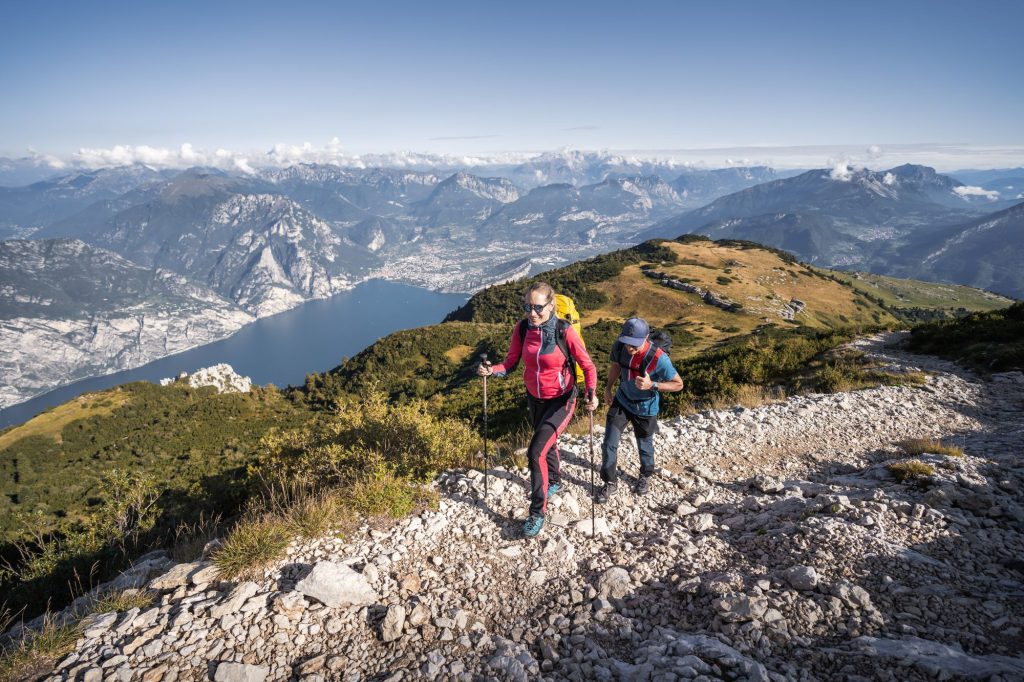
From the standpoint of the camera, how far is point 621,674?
137 inches

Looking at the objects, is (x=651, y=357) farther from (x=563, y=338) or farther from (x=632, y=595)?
(x=632, y=595)

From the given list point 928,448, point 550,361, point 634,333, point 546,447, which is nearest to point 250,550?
point 546,447

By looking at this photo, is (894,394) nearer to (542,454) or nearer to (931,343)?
(931,343)

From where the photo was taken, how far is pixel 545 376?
237 inches

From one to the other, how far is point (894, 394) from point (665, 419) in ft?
→ 18.5

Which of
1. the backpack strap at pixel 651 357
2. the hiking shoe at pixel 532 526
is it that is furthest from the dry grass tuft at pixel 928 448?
the hiking shoe at pixel 532 526

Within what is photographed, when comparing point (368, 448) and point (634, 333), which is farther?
point (368, 448)

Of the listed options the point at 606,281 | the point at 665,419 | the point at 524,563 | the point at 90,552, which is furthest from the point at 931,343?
the point at 606,281

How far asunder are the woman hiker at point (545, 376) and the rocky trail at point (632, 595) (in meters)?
0.65

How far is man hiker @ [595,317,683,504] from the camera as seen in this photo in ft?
21.4

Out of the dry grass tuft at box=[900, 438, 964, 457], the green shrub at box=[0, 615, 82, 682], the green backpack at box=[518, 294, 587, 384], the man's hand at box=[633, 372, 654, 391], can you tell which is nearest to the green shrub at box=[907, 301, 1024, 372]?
the dry grass tuft at box=[900, 438, 964, 457]

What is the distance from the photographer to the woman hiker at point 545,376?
5.77 m

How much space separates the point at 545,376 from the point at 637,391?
1663mm

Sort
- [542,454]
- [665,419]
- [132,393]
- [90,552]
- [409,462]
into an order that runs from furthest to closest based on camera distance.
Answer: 1. [132,393]
2. [90,552]
3. [665,419]
4. [409,462]
5. [542,454]
